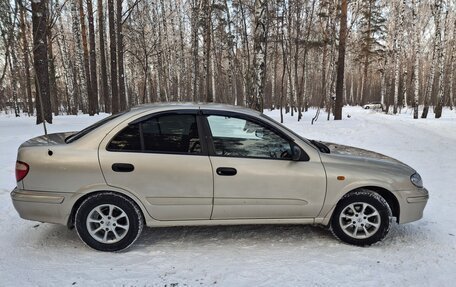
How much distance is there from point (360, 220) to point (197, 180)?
1.88 meters

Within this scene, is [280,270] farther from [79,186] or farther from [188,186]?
[79,186]

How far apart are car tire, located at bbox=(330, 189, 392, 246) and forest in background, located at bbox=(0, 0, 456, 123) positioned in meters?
6.68

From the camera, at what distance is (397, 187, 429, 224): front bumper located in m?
3.67

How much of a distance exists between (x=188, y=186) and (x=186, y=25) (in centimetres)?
3465

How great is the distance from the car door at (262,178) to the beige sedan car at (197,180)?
11 mm

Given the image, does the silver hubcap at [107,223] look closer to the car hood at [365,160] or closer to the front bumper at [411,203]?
the car hood at [365,160]

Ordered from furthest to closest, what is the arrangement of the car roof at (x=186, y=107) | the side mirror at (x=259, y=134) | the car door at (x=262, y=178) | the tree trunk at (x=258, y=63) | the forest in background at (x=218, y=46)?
the forest in background at (x=218, y=46) → the tree trunk at (x=258, y=63) → the side mirror at (x=259, y=134) → the car roof at (x=186, y=107) → the car door at (x=262, y=178)

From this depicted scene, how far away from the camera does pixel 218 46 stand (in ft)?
98.9

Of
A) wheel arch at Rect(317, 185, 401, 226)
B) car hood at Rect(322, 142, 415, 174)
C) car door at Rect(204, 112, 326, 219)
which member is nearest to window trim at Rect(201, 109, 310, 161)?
car door at Rect(204, 112, 326, 219)

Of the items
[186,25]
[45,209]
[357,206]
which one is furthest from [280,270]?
[186,25]

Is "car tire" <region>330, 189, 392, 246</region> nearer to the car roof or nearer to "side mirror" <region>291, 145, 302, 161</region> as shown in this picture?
"side mirror" <region>291, 145, 302, 161</region>

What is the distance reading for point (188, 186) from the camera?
11.2 ft

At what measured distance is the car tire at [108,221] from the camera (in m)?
3.40

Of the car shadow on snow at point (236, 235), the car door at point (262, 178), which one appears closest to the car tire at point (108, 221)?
the car shadow on snow at point (236, 235)
